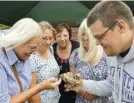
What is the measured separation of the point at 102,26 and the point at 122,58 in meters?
0.27

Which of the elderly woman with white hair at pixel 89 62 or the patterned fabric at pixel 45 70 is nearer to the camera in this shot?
the elderly woman with white hair at pixel 89 62

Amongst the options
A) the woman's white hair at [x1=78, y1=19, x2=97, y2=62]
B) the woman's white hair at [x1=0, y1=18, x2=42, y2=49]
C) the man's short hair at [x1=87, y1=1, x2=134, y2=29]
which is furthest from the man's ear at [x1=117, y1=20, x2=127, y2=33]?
the woman's white hair at [x1=78, y1=19, x2=97, y2=62]

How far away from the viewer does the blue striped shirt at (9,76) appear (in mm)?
2693

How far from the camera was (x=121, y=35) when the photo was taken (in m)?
2.25

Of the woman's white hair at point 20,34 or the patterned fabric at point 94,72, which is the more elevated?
the woman's white hair at point 20,34

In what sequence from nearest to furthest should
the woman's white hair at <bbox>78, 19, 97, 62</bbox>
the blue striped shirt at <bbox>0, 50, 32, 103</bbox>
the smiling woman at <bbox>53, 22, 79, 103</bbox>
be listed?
1. the blue striped shirt at <bbox>0, 50, 32, 103</bbox>
2. the woman's white hair at <bbox>78, 19, 97, 62</bbox>
3. the smiling woman at <bbox>53, 22, 79, 103</bbox>

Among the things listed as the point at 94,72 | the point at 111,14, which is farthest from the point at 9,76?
the point at 94,72

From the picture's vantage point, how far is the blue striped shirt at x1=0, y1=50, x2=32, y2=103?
106 inches

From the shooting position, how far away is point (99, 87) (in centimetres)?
293

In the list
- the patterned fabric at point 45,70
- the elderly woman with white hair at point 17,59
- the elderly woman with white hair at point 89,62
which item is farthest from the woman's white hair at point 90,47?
the elderly woman with white hair at point 17,59

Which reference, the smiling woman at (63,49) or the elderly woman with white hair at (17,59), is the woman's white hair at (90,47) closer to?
→ the smiling woman at (63,49)

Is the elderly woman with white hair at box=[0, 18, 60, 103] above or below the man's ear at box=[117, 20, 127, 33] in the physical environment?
below

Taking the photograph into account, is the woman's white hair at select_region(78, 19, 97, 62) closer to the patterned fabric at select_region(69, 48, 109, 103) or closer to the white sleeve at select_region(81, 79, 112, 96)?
the patterned fabric at select_region(69, 48, 109, 103)

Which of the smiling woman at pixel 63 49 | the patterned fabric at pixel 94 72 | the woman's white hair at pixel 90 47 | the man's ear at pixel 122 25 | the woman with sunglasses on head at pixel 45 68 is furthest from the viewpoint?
the smiling woman at pixel 63 49
